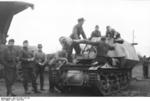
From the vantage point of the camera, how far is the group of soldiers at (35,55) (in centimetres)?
1052

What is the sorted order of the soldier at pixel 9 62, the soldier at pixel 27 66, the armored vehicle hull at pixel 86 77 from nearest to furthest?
the soldier at pixel 9 62 → the soldier at pixel 27 66 → the armored vehicle hull at pixel 86 77

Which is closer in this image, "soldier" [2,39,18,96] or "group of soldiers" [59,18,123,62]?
"soldier" [2,39,18,96]

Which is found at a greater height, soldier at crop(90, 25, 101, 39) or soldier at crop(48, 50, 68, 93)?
soldier at crop(90, 25, 101, 39)

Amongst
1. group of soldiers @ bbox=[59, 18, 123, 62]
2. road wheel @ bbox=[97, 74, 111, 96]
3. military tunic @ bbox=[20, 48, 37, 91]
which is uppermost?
group of soldiers @ bbox=[59, 18, 123, 62]

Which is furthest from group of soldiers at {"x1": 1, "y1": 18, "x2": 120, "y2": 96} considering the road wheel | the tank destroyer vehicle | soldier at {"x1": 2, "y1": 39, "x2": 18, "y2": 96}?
the road wheel

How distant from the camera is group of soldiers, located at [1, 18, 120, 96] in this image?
10516 mm

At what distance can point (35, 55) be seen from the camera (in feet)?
39.3

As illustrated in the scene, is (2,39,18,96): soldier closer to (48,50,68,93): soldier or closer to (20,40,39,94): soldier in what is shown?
(20,40,39,94): soldier

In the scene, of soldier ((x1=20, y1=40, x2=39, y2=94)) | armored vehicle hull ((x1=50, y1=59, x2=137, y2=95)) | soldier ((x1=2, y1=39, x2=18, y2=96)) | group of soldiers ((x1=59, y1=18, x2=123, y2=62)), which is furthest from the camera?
group of soldiers ((x1=59, y1=18, x2=123, y2=62))

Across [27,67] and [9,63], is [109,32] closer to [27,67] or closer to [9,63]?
[27,67]

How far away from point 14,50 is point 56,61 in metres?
1.78

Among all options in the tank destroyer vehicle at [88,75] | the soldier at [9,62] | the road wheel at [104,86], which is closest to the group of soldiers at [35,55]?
the soldier at [9,62]

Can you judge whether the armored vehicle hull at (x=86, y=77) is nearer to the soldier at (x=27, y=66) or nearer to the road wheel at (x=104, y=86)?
the road wheel at (x=104, y=86)

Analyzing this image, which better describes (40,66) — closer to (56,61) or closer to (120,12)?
(56,61)
